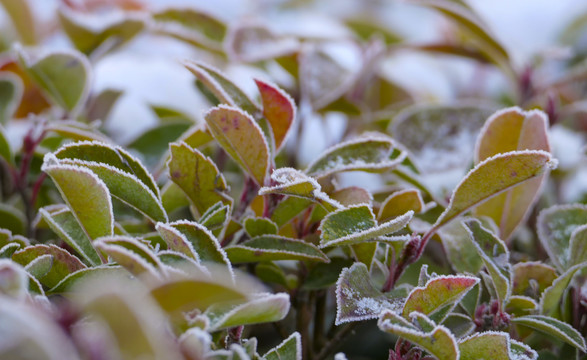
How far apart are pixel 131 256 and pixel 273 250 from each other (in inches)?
6.5

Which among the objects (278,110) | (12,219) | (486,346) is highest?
(278,110)

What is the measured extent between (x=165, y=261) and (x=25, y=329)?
0.16 metres

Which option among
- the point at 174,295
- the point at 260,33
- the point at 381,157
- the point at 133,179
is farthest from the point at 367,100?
the point at 174,295

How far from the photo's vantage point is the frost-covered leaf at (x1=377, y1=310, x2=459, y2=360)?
1.42 ft

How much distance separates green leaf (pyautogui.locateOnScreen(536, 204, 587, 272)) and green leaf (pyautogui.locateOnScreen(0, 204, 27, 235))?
573 mm

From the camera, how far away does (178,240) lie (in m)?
0.47

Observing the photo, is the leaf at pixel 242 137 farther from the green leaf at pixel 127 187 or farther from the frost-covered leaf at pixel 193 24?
the frost-covered leaf at pixel 193 24

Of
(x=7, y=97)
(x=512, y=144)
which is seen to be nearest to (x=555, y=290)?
(x=512, y=144)

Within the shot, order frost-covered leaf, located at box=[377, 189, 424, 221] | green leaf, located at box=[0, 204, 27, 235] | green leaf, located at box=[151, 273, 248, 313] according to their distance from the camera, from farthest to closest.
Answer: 1. green leaf, located at box=[0, 204, 27, 235]
2. frost-covered leaf, located at box=[377, 189, 424, 221]
3. green leaf, located at box=[151, 273, 248, 313]

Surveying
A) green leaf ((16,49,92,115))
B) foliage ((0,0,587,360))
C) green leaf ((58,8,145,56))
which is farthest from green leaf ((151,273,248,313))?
green leaf ((58,8,145,56))

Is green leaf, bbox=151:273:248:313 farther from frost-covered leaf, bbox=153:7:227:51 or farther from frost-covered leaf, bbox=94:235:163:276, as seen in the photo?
frost-covered leaf, bbox=153:7:227:51

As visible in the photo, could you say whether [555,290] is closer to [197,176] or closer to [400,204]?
[400,204]

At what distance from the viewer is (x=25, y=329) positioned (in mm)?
296

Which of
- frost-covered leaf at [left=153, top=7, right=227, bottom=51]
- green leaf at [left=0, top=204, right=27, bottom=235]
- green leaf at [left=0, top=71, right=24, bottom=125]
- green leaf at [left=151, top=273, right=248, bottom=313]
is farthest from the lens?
frost-covered leaf at [left=153, top=7, right=227, bottom=51]
